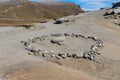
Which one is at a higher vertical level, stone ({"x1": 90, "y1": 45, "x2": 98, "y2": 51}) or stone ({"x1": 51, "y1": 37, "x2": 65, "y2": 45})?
stone ({"x1": 51, "y1": 37, "x2": 65, "y2": 45})

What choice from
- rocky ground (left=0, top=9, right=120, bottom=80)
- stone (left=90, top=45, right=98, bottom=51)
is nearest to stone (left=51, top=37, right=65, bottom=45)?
rocky ground (left=0, top=9, right=120, bottom=80)

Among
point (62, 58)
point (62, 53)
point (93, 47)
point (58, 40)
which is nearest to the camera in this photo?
point (62, 58)

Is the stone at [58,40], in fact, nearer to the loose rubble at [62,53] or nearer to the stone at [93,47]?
the loose rubble at [62,53]

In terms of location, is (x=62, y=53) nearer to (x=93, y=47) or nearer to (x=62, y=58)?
(x=62, y=58)

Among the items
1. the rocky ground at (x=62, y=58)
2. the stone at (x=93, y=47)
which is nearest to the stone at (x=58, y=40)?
the rocky ground at (x=62, y=58)

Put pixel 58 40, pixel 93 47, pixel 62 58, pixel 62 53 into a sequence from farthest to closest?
1. pixel 58 40
2. pixel 93 47
3. pixel 62 53
4. pixel 62 58

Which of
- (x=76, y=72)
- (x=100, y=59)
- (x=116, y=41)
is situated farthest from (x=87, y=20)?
(x=76, y=72)

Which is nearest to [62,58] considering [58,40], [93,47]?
[93,47]

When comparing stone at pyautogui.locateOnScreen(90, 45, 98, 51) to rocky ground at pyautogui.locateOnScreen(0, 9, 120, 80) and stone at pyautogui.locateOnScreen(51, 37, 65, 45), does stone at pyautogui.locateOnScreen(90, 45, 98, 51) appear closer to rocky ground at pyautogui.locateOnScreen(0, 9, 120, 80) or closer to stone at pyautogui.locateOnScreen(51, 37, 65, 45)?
rocky ground at pyautogui.locateOnScreen(0, 9, 120, 80)

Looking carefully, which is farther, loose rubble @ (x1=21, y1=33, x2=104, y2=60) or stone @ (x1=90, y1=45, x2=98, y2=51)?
stone @ (x1=90, y1=45, x2=98, y2=51)

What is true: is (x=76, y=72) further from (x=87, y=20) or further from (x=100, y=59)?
(x=87, y=20)

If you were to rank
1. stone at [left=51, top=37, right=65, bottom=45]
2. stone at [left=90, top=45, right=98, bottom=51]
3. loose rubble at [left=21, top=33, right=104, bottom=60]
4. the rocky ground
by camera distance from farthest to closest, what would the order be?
stone at [left=51, top=37, right=65, bottom=45] < stone at [left=90, top=45, right=98, bottom=51] < loose rubble at [left=21, top=33, right=104, bottom=60] < the rocky ground
